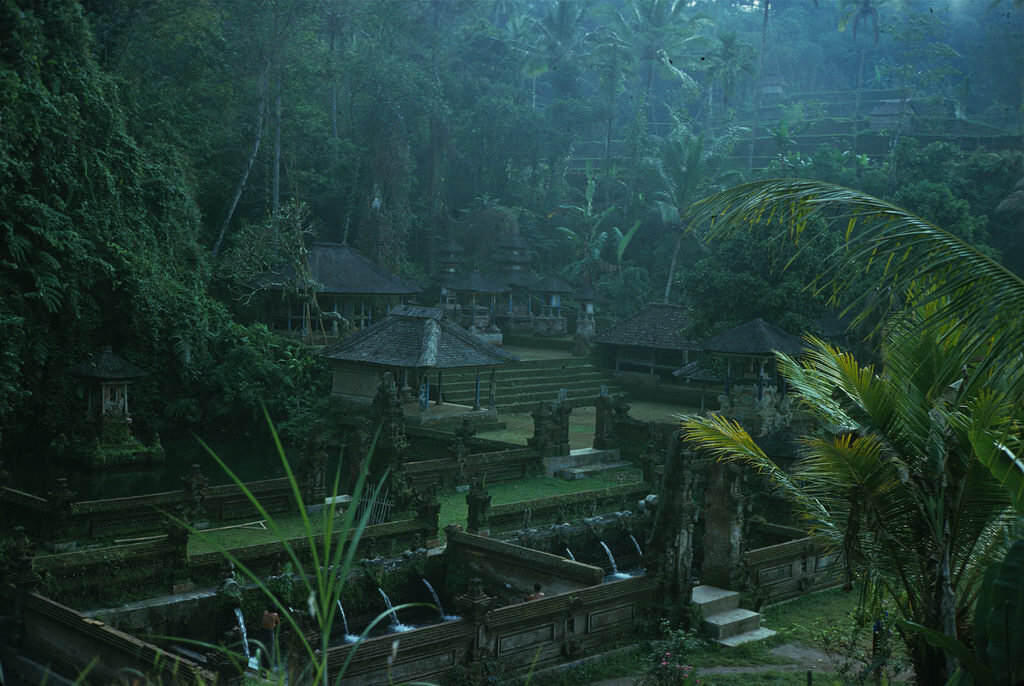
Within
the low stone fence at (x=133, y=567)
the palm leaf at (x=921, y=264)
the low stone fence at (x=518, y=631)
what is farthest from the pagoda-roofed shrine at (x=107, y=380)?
the palm leaf at (x=921, y=264)

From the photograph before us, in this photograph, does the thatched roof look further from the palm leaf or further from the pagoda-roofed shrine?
the palm leaf

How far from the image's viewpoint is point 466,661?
36.2 ft

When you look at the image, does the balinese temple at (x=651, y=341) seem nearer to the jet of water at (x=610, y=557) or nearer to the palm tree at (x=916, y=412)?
the jet of water at (x=610, y=557)

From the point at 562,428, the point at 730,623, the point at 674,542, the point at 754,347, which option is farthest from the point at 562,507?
the point at 754,347

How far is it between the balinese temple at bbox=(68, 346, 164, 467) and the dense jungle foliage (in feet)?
1.72

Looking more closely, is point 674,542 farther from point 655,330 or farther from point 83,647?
point 655,330

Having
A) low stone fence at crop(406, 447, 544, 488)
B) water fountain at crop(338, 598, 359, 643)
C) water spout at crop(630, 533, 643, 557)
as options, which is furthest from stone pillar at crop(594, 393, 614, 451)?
water fountain at crop(338, 598, 359, 643)

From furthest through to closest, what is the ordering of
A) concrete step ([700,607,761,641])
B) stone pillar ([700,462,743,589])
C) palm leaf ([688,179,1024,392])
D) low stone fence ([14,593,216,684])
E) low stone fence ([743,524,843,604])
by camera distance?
1. low stone fence ([743,524,843,604])
2. stone pillar ([700,462,743,589])
3. concrete step ([700,607,761,641])
4. low stone fence ([14,593,216,684])
5. palm leaf ([688,179,1024,392])

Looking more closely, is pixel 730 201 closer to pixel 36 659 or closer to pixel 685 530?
pixel 685 530

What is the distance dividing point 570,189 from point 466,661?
43450mm

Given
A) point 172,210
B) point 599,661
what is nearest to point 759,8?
point 172,210

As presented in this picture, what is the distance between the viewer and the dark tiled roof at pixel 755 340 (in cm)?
2838

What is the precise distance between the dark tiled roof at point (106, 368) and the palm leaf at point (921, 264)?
18862 millimetres

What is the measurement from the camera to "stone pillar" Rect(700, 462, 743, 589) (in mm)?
Answer: 14156
